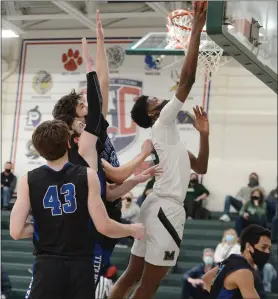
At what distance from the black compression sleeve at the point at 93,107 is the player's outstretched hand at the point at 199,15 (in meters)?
0.79

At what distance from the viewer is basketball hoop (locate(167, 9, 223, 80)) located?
620cm

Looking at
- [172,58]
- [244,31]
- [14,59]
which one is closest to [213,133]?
[172,58]

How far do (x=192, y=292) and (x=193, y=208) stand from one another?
3.97m

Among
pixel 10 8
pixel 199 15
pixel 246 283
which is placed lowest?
pixel 246 283

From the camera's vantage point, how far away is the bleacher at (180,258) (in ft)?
39.7

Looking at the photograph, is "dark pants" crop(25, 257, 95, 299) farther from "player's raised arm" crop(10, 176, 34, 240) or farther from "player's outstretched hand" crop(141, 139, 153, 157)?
"player's outstretched hand" crop(141, 139, 153, 157)

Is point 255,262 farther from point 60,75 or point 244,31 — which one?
point 60,75

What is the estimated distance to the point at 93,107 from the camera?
4.11 metres

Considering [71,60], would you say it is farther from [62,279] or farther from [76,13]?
[62,279]

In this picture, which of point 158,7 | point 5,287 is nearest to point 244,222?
point 5,287

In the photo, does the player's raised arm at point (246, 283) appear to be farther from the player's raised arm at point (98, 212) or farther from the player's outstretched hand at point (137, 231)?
the player's raised arm at point (98, 212)

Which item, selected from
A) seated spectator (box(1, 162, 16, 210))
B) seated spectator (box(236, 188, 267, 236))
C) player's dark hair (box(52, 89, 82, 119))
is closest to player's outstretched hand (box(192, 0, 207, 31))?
player's dark hair (box(52, 89, 82, 119))

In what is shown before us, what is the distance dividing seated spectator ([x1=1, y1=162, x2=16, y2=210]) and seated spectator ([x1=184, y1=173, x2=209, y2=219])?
14.3ft

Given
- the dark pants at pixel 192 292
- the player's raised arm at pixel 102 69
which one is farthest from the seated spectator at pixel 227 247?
the player's raised arm at pixel 102 69
